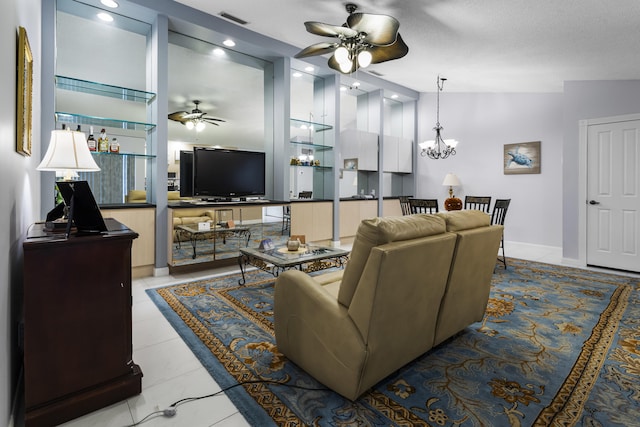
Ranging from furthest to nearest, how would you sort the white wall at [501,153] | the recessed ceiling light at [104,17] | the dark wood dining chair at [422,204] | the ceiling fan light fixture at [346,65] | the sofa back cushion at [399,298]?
the white wall at [501,153], the dark wood dining chair at [422,204], the recessed ceiling light at [104,17], the ceiling fan light fixture at [346,65], the sofa back cushion at [399,298]

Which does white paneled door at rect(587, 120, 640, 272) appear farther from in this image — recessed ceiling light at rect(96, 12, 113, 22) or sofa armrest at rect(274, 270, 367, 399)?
recessed ceiling light at rect(96, 12, 113, 22)

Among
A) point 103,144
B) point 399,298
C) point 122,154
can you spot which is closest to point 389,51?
point 399,298

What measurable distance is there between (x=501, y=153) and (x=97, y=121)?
656 cm

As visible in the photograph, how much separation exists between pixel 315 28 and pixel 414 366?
302 centimetres

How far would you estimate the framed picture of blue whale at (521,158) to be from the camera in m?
5.93

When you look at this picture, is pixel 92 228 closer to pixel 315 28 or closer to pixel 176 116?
pixel 315 28

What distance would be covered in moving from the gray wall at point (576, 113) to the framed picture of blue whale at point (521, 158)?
1.07 meters

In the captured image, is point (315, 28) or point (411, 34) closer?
point (315, 28)

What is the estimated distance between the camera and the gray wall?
4.43 metres

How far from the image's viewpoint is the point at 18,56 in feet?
5.88

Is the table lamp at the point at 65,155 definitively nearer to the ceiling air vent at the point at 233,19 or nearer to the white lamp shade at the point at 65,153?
the white lamp shade at the point at 65,153

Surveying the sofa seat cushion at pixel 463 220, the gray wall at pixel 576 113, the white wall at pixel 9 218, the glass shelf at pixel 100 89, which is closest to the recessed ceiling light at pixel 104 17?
the glass shelf at pixel 100 89

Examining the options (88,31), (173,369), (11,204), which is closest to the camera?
(11,204)

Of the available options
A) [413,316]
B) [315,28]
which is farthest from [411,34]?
[413,316]
